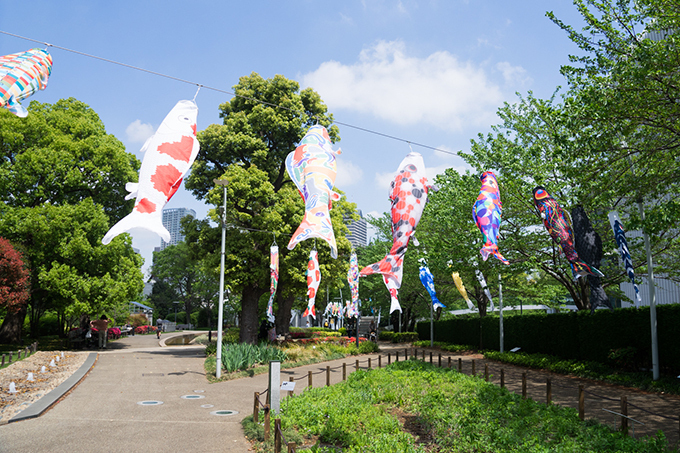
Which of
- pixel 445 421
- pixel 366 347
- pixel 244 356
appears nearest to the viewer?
pixel 445 421

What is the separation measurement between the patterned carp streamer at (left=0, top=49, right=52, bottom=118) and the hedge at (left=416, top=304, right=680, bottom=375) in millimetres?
17052

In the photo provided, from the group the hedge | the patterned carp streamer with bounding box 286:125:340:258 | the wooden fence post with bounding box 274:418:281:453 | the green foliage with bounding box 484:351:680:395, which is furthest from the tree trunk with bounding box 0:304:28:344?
the hedge

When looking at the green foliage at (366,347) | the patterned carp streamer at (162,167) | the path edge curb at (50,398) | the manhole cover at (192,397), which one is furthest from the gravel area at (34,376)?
the green foliage at (366,347)

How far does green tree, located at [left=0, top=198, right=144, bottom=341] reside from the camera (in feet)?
79.0

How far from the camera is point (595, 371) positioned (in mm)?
15859

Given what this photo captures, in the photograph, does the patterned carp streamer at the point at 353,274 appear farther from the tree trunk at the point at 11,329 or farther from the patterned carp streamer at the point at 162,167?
the tree trunk at the point at 11,329

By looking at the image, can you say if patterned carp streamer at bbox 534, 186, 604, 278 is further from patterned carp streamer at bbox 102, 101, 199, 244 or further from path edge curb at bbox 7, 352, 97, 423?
path edge curb at bbox 7, 352, 97, 423

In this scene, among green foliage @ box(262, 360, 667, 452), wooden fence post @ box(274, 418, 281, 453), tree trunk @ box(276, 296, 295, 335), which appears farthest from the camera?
tree trunk @ box(276, 296, 295, 335)

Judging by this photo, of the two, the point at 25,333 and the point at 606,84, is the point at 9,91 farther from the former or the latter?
the point at 25,333

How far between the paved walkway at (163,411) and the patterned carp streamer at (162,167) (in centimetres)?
412

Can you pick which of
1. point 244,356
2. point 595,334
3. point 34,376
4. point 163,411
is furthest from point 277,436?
point 595,334

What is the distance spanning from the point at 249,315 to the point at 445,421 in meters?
18.2

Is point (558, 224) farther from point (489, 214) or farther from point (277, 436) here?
point (277, 436)

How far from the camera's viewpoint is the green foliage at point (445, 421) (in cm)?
732
